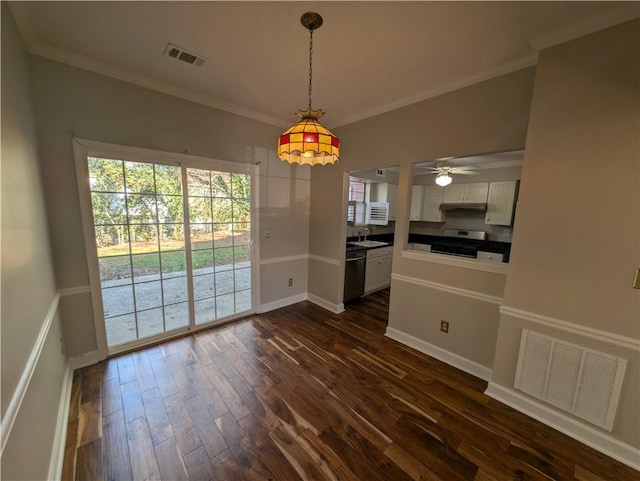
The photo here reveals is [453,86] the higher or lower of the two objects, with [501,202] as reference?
higher

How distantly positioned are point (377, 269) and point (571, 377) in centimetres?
298

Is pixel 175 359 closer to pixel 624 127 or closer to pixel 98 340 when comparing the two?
pixel 98 340

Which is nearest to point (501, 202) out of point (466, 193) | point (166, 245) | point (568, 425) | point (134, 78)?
point (466, 193)

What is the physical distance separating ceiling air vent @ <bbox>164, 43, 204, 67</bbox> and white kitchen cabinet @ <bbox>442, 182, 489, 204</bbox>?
188 inches

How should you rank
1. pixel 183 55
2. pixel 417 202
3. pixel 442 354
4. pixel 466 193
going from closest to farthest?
pixel 183 55 < pixel 442 354 < pixel 466 193 < pixel 417 202

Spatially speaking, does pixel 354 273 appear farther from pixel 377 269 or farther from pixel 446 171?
pixel 446 171

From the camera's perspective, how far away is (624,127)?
59.3 inches

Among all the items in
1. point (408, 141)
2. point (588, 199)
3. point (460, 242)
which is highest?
point (408, 141)

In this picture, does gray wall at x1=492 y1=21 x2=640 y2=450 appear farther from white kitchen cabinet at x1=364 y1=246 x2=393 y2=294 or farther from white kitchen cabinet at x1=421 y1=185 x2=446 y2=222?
white kitchen cabinet at x1=421 y1=185 x2=446 y2=222

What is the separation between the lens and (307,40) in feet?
5.96

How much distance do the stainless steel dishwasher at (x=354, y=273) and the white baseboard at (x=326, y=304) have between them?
293 mm

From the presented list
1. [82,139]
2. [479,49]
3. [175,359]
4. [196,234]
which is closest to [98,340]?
[175,359]

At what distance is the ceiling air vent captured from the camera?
6.37ft

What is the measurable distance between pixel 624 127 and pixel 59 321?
445cm
